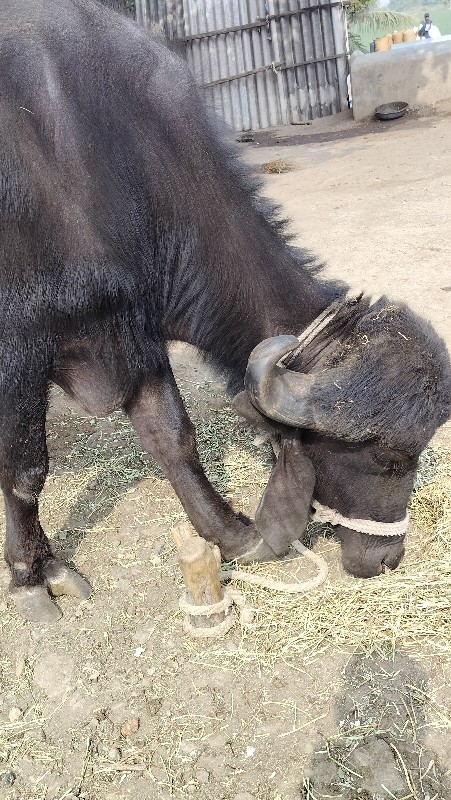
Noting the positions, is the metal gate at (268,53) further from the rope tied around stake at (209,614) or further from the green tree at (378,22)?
the rope tied around stake at (209,614)

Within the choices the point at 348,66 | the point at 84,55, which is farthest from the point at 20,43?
the point at 348,66

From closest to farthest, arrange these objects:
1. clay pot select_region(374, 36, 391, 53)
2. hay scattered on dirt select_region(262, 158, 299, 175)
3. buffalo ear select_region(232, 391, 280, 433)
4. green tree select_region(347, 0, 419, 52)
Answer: buffalo ear select_region(232, 391, 280, 433), hay scattered on dirt select_region(262, 158, 299, 175), clay pot select_region(374, 36, 391, 53), green tree select_region(347, 0, 419, 52)

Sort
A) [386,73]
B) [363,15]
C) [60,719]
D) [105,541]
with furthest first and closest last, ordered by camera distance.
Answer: [363,15] < [386,73] < [105,541] < [60,719]

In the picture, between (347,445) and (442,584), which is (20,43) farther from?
(442,584)

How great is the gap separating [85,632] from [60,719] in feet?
1.50

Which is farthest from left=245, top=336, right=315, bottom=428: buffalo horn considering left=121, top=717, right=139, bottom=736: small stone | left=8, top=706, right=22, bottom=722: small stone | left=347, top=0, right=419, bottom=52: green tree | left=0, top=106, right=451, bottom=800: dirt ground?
left=347, top=0, right=419, bottom=52: green tree

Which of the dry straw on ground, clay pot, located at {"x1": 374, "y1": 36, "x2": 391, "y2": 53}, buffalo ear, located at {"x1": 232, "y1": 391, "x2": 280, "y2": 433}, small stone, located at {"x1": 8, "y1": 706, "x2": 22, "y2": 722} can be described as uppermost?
clay pot, located at {"x1": 374, "y1": 36, "x2": 391, "y2": 53}

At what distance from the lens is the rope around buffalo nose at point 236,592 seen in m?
2.95

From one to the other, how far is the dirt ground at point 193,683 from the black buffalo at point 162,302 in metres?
0.30

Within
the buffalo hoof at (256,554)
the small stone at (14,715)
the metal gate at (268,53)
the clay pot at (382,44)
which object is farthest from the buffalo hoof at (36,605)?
the clay pot at (382,44)

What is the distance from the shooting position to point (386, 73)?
45.5 feet

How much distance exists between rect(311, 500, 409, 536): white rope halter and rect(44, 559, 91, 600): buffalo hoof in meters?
1.17

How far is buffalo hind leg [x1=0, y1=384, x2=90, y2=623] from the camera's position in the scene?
9.42ft

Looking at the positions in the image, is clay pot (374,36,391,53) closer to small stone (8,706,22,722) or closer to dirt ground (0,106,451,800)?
dirt ground (0,106,451,800)
